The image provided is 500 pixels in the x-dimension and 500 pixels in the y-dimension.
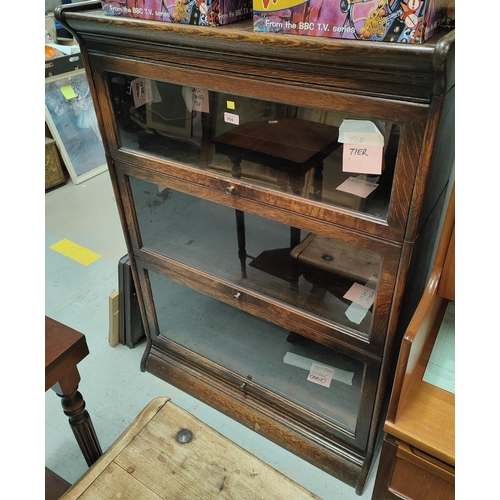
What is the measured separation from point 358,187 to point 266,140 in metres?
0.36

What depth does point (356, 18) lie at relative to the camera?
0.76 m

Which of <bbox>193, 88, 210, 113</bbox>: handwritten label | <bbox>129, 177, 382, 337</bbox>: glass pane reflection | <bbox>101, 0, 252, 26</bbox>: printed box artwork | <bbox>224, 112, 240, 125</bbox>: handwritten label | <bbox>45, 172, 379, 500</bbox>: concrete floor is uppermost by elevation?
<bbox>101, 0, 252, 26</bbox>: printed box artwork

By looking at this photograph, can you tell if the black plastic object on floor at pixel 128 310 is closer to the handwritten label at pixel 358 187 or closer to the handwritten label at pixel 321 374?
the handwritten label at pixel 321 374

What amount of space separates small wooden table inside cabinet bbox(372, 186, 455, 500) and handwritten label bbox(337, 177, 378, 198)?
181 mm

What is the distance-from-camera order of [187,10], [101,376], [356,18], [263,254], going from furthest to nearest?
[101,376] < [263,254] < [187,10] < [356,18]

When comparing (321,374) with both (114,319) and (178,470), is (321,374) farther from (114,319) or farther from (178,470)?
(114,319)

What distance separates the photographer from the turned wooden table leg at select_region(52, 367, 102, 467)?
3.73 ft

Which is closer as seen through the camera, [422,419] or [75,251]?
[422,419]

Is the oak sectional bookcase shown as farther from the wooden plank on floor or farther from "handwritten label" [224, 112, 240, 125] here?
the wooden plank on floor

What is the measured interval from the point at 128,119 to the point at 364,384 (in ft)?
3.37

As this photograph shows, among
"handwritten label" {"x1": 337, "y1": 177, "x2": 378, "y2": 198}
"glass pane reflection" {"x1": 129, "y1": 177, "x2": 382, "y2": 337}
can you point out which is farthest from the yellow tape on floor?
"handwritten label" {"x1": 337, "y1": 177, "x2": 378, "y2": 198}

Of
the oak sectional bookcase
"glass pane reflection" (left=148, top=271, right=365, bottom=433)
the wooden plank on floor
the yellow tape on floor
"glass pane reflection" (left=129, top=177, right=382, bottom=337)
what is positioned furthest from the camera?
the yellow tape on floor

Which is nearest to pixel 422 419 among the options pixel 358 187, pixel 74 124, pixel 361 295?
pixel 361 295

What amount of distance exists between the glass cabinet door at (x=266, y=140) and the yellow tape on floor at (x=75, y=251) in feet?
4.14
